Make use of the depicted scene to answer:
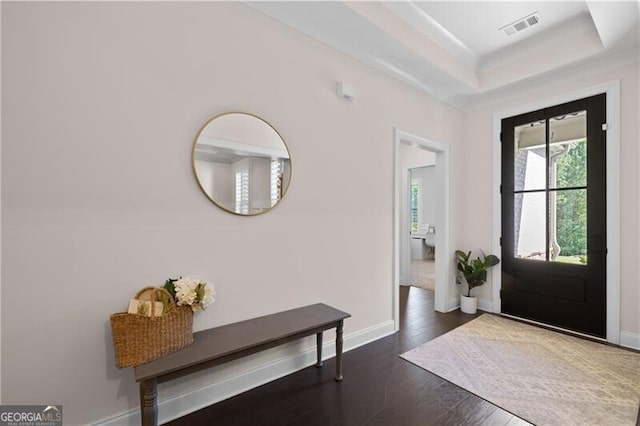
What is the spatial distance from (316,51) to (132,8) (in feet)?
4.36

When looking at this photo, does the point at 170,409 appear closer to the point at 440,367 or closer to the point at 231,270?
the point at 231,270

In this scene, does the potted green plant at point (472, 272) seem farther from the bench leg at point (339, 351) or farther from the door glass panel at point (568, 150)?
the bench leg at point (339, 351)

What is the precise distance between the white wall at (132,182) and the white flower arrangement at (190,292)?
0.15 metres

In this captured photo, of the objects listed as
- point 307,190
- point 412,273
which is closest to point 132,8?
point 307,190

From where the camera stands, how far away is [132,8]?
165 centimetres

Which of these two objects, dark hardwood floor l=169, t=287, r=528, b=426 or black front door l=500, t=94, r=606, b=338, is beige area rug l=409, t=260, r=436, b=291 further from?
dark hardwood floor l=169, t=287, r=528, b=426

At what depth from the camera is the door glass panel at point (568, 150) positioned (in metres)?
2.98

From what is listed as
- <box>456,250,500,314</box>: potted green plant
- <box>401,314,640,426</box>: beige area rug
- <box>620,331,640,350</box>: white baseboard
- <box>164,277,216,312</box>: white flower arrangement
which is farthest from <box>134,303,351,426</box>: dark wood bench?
<box>620,331,640,350</box>: white baseboard

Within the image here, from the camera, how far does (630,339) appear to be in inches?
106

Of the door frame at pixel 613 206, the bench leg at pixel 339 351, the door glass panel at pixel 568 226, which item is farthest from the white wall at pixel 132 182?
the door frame at pixel 613 206

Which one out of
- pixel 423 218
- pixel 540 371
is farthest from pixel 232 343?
pixel 423 218

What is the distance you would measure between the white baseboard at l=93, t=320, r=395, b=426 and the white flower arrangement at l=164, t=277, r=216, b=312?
610mm

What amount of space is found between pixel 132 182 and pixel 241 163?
2.19ft

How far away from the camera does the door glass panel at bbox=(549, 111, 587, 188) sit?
9.78 feet
